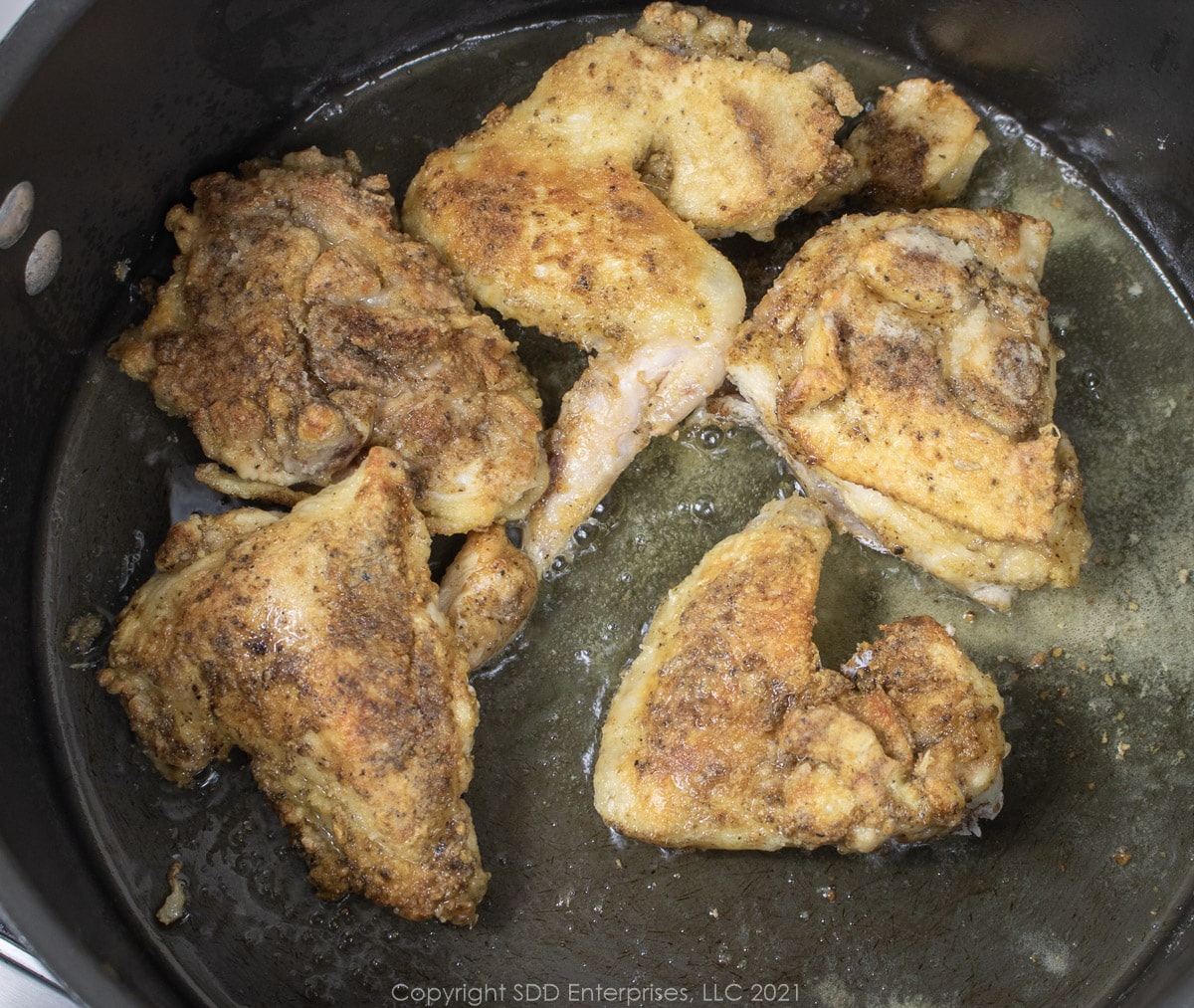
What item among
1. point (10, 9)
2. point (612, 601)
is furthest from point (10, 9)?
point (612, 601)

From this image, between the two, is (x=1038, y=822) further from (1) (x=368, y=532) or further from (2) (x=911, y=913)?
(1) (x=368, y=532)

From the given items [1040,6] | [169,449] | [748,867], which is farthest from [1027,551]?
[169,449]

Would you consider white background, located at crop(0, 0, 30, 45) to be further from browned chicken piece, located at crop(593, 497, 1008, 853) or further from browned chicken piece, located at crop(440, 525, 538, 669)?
browned chicken piece, located at crop(593, 497, 1008, 853)

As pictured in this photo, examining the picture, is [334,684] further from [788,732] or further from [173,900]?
[788,732]

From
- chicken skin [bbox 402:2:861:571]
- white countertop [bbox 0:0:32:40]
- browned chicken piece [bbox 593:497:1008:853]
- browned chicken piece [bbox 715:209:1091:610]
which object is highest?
white countertop [bbox 0:0:32:40]

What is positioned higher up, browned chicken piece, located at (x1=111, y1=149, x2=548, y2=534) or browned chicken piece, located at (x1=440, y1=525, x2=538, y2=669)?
browned chicken piece, located at (x1=111, y1=149, x2=548, y2=534)

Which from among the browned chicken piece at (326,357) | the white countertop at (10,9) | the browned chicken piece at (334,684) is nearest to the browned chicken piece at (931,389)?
the browned chicken piece at (326,357)

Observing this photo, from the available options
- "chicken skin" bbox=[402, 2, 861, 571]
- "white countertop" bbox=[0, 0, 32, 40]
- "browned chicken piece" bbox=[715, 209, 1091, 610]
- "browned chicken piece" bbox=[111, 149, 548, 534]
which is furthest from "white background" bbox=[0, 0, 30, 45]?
"browned chicken piece" bbox=[715, 209, 1091, 610]

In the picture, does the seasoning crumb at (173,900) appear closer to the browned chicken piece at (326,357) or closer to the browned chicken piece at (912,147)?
the browned chicken piece at (326,357)
